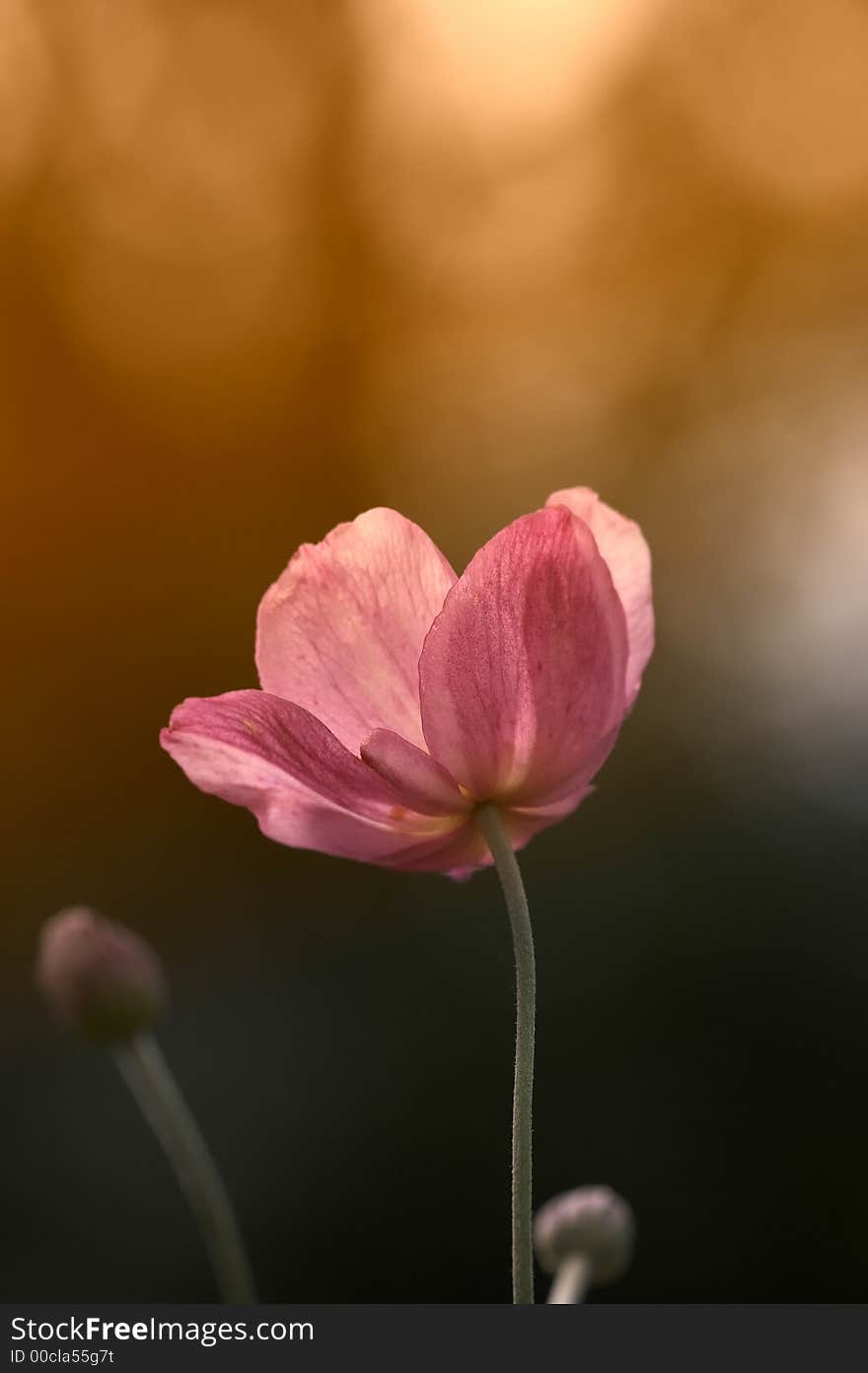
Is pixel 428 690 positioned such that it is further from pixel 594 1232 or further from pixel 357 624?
pixel 594 1232

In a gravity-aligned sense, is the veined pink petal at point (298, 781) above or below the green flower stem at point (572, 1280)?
above

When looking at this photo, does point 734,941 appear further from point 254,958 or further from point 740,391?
point 740,391

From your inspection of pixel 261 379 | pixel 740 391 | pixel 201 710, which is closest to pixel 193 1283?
pixel 201 710

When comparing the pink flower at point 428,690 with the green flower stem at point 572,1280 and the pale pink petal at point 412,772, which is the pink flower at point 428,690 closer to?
the pale pink petal at point 412,772

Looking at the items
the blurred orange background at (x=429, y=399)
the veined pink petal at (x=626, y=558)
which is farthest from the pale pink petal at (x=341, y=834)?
the blurred orange background at (x=429, y=399)

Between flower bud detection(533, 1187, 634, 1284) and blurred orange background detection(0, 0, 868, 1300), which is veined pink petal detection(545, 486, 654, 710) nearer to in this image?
flower bud detection(533, 1187, 634, 1284)

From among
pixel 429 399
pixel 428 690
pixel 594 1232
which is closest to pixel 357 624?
pixel 428 690

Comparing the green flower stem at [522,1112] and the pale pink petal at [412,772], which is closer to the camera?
the green flower stem at [522,1112]
